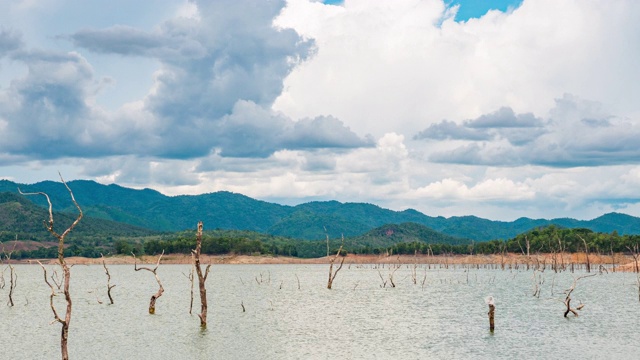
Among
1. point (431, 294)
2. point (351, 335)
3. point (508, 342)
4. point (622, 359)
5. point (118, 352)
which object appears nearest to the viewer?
point (622, 359)

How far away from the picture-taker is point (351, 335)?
2186 inches

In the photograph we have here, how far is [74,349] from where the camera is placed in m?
48.1

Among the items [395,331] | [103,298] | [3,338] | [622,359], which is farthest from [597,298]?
[3,338]

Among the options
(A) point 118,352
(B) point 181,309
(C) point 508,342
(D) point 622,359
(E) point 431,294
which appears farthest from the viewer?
(E) point 431,294

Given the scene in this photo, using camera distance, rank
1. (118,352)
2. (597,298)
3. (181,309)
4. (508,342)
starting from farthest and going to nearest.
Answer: (597,298)
(181,309)
(508,342)
(118,352)

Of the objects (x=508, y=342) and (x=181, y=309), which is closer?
(x=508, y=342)

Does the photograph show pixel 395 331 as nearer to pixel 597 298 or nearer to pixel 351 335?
pixel 351 335

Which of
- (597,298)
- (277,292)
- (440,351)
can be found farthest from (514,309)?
(277,292)

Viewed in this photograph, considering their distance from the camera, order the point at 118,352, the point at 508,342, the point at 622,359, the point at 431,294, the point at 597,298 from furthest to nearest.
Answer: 1. the point at 431,294
2. the point at 597,298
3. the point at 508,342
4. the point at 118,352
5. the point at 622,359

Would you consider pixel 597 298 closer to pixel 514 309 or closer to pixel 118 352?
pixel 514 309

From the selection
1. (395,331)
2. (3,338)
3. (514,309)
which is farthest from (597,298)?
(3,338)

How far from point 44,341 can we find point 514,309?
48.6 metres

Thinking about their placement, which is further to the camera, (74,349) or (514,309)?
(514,309)

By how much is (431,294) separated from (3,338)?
63.3m
